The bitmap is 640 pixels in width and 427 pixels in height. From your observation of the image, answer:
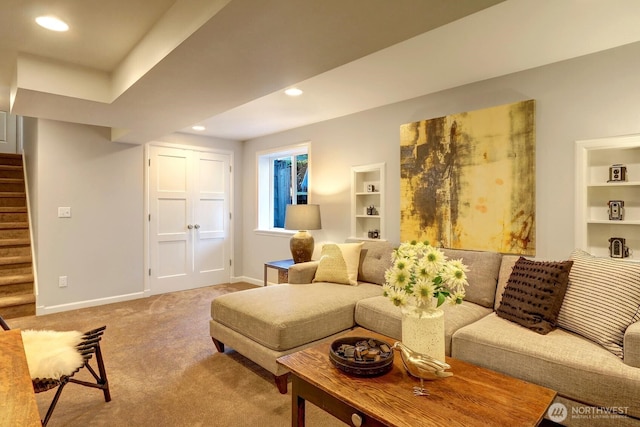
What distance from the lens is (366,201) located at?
3.90m

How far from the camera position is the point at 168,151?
15.7 feet

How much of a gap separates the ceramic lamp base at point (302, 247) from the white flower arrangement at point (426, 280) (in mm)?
2431

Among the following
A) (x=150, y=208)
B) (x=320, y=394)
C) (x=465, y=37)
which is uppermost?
(x=465, y=37)

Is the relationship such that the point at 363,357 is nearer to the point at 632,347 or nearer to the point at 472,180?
the point at 632,347

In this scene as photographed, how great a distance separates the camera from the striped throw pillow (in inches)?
69.8

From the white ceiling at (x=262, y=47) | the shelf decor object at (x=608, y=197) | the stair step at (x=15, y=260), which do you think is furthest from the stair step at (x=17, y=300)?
the shelf decor object at (x=608, y=197)

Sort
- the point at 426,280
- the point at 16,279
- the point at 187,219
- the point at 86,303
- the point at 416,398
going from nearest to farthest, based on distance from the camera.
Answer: the point at 416,398
the point at 426,280
the point at 16,279
the point at 86,303
the point at 187,219

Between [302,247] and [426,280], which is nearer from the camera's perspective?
[426,280]

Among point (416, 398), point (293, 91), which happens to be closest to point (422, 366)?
point (416, 398)

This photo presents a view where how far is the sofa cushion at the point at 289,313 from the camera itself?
227cm

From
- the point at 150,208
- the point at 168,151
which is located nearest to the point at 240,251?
the point at 150,208

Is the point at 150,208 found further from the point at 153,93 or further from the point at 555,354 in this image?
the point at 555,354

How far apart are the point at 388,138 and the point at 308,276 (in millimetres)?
1675

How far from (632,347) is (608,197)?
47.1 inches
